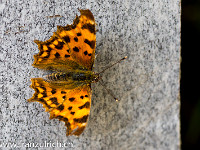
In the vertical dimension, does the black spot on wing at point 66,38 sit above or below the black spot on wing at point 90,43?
above

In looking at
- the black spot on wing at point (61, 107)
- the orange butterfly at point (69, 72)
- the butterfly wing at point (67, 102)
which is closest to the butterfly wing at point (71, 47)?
the orange butterfly at point (69, 72)

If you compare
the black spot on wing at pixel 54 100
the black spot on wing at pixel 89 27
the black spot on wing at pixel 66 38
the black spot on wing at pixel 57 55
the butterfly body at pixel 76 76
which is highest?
the black spot on wing at pixel 89 27

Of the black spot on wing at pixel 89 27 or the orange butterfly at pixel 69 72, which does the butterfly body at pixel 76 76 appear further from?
the black spot on wing at pixel 89 27

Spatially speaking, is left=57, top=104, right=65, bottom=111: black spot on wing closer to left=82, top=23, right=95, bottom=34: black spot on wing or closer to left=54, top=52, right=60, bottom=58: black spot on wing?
left=54, top=52, right=60, bottom=58: black spot on wing

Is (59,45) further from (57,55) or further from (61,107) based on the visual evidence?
(61,107)

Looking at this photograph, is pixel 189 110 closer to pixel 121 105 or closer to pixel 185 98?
pixel 185 98

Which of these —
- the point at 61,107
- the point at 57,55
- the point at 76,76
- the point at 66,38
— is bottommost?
the point at 61,107

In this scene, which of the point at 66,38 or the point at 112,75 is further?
the point at 112,75

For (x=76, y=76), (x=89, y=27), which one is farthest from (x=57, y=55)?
(x=89, y=27)
